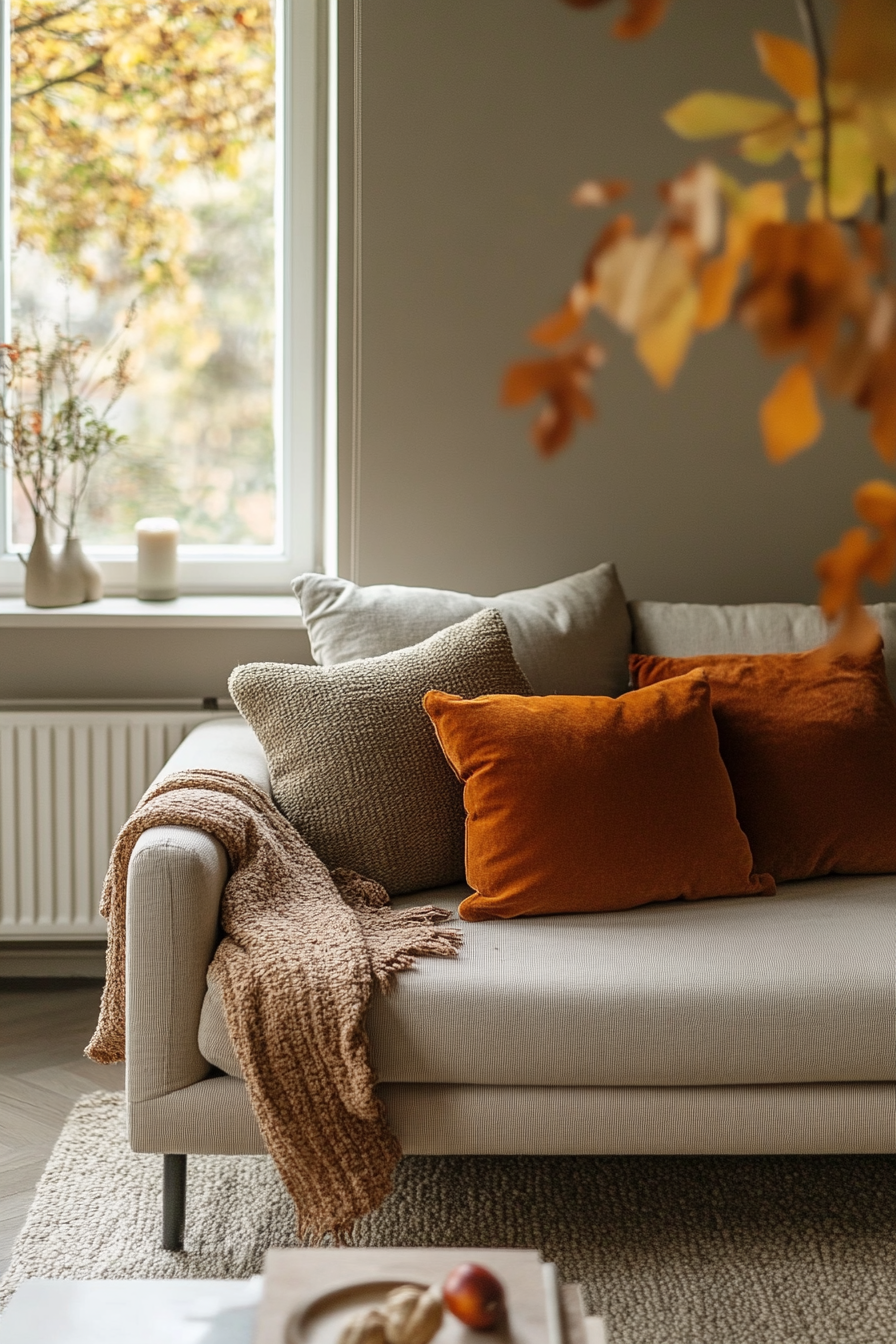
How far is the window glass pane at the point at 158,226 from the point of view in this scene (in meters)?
2.87

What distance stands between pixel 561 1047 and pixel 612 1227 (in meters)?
0.38

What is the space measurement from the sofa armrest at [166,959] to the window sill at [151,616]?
1.03m

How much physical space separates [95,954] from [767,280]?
275 centimetres

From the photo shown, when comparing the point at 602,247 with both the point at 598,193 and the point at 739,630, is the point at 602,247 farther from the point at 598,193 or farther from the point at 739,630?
the point at 739,630

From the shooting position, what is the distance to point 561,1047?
5.78 feet

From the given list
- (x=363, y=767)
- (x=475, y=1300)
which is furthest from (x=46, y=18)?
(x=475, y=1300)

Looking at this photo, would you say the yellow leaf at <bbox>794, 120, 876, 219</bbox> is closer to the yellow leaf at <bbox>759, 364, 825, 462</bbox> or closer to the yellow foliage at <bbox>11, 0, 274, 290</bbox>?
the yellow leaf at <bbox>759, 364, 825, 462</bbox>

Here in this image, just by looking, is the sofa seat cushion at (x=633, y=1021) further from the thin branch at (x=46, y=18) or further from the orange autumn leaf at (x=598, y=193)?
the thin branch at (x=46, y=18)

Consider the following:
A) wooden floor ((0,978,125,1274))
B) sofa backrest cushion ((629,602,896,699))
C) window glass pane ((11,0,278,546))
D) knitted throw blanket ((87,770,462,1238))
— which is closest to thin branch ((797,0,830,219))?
knitted throw blanket ((87,770,462,1238))

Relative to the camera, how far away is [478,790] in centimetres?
206

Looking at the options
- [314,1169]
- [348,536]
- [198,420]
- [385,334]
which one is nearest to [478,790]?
[314,1169]

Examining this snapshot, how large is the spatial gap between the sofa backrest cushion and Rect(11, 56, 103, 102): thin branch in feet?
5.78

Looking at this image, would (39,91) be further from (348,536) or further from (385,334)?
(348,536)

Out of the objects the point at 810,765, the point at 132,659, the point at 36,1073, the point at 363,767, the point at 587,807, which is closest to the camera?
the point at 587,807
